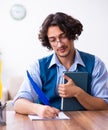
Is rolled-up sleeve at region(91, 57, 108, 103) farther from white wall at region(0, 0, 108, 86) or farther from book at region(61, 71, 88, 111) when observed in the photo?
white wall at region(0, 0, 108, 86)

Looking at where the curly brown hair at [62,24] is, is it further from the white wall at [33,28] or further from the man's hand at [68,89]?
the white wall at [33,28]

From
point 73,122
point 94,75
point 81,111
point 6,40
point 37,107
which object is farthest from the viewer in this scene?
point 6,40

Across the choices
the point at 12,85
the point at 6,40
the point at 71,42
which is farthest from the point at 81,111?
the point at 6,40

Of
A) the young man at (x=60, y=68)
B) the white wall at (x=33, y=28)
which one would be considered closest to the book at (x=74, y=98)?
the young man at (x=60, y=68)

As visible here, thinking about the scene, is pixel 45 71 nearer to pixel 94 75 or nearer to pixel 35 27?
pixel 94 75

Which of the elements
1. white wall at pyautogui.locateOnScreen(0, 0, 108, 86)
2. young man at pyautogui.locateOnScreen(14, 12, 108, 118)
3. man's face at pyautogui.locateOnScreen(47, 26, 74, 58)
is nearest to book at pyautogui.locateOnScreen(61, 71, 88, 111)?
young man at pyautogui.locateOnScreen(14, 12, 108, 118)

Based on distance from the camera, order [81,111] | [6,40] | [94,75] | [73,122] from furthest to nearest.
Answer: [6,40] < [94,75] < [81,111] < [73,122]

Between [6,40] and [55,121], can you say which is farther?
[6,40]

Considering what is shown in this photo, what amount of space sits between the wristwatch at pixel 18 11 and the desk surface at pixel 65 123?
2.94 m

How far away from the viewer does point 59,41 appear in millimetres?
1878

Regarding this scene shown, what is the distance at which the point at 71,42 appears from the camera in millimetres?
1959

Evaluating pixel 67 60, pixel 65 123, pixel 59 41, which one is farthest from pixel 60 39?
pixel 65 123

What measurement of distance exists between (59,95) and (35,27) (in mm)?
2806

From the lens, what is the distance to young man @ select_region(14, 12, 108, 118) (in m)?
1.85
